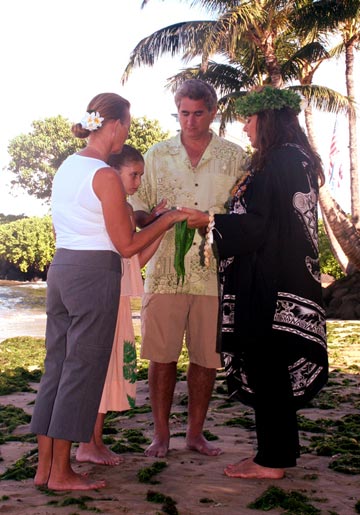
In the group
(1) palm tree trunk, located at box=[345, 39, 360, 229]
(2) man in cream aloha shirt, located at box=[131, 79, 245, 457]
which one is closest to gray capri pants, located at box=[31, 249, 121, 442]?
(2) man in cream aloha shirt, located at box=[131, 79, 245, 457]

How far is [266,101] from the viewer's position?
159 inches

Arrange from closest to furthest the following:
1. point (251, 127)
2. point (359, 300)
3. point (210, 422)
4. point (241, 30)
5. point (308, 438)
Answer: point (251, 127) < point (308, 438) < point (210, 422) < point (359, 300) < point (241, 30)

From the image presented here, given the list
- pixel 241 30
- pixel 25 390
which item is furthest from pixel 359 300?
pixel 25 390

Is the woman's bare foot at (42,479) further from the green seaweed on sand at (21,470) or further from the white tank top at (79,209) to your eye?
the white tank top at (79,209)

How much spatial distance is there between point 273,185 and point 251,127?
41cm

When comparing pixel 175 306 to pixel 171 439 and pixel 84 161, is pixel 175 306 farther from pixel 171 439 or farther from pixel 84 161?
pixel 84 161

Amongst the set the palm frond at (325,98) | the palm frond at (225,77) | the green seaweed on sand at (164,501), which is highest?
the palm frond at (225,77)

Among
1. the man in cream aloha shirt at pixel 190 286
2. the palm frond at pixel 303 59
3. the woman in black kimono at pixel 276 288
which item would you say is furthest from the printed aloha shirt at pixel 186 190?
the palm frond at pixel 303 59

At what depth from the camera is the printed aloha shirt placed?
4.71 meters

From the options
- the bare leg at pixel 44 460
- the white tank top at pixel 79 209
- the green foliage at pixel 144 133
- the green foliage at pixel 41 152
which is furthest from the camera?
the green foliage at pixel 41 152

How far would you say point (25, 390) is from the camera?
7.37 metres

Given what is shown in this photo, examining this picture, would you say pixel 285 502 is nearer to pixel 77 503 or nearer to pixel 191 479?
pixel 191 479

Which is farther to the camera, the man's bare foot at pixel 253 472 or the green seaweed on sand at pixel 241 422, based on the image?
the green seaweed on sand at pixel 241 422

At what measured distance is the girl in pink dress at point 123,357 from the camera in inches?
168
